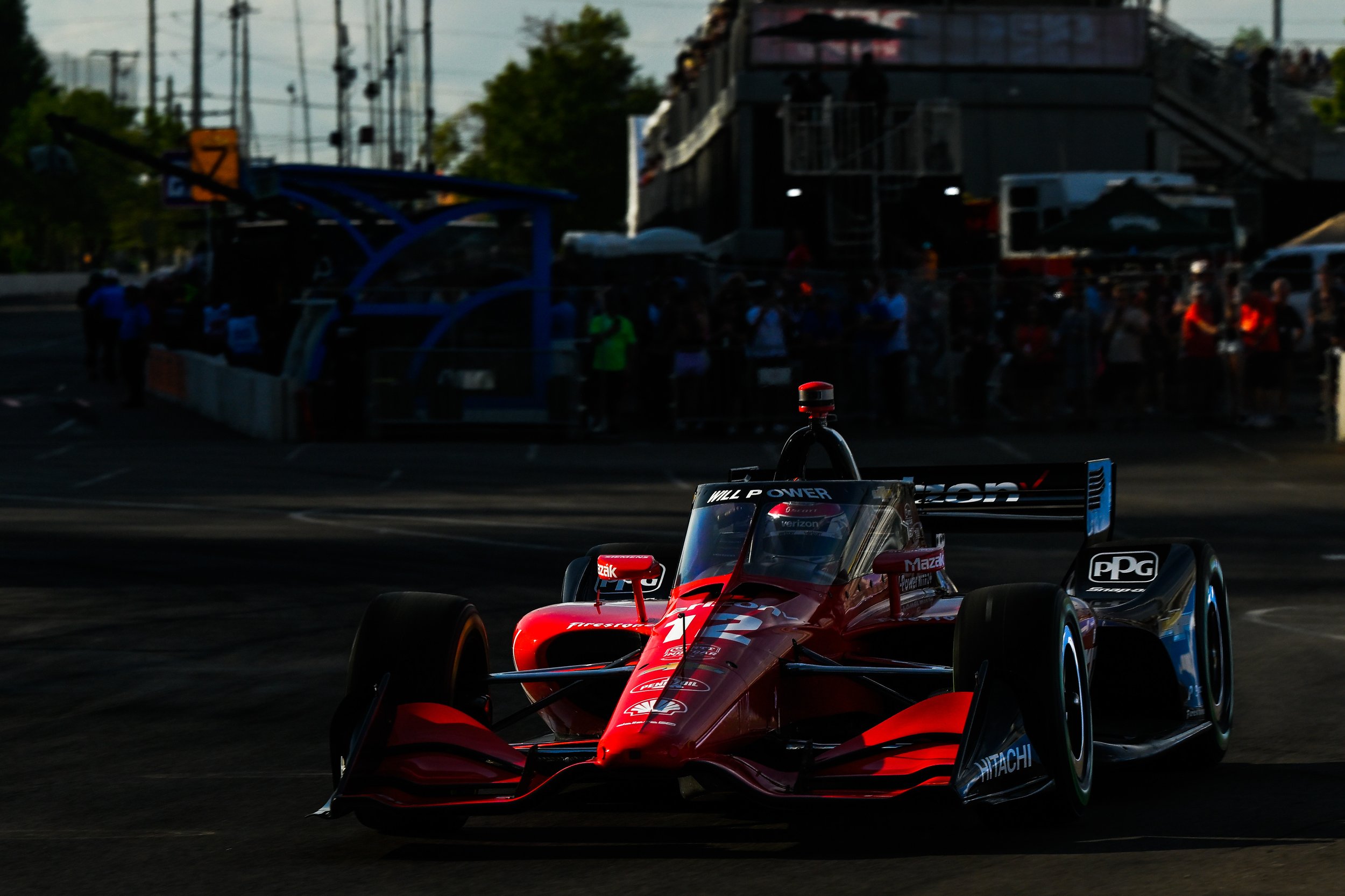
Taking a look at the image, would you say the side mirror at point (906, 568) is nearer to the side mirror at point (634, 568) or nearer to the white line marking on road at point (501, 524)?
the side mirror at point (634, 568)

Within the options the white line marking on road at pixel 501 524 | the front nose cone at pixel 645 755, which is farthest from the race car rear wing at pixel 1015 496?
the white line marking on road at pixel 501 524

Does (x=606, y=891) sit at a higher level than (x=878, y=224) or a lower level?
lower

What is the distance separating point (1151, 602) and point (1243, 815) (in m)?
1.32

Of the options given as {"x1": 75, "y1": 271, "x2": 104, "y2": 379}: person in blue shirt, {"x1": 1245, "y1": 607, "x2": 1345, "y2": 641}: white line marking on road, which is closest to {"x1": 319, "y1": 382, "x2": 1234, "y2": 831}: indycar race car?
{"x1": 1245, "y1": 607, "x2": 1345, "y2": 641}: white line marking on road

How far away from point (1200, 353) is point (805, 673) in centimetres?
1990

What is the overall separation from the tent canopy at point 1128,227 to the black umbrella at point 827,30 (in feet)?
24.3

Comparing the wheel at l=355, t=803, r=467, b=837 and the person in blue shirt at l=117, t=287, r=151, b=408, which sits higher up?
the person in blue shirt at l=117, t=287, r=151, b=408

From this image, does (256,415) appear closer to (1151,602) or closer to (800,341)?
(800,341)

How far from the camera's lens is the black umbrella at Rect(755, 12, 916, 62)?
3497 centimetres

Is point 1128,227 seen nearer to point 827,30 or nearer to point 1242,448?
point 1242,448

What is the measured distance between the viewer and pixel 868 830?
6.57m

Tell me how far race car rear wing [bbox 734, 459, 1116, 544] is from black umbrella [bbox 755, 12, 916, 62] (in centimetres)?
2613

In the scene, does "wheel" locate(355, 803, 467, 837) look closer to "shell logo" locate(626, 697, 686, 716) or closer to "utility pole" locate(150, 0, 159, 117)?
"shell logo" locate(626, 697, 686, 716)

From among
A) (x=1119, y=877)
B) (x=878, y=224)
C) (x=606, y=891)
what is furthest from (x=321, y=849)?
(x=878, y=224)
